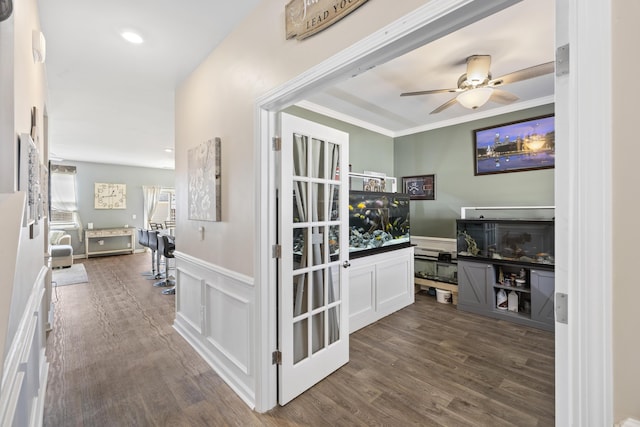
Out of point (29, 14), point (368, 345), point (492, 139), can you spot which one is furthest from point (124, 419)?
point (492, 139)

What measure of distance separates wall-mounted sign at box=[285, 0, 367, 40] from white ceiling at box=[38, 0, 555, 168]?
0.10 meters

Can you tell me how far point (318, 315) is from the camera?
7.12 ft

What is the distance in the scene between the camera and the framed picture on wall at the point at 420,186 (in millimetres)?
4493

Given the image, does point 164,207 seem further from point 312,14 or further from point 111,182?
point 312,14

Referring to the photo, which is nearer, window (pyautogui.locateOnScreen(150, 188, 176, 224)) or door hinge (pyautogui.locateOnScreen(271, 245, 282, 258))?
door hinge (pyautogui.locateOnScreen(271, 245, 282, 258))

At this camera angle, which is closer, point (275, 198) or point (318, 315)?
point (275, 198)

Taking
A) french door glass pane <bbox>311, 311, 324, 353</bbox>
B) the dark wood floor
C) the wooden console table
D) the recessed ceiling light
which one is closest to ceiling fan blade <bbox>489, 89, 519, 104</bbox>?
the dark wood floor

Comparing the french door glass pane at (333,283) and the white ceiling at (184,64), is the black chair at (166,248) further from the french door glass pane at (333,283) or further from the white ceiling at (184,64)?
the french door glass pane at (333,283)

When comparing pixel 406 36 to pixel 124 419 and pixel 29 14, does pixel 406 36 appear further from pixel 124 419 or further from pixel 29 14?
pixel 124 419

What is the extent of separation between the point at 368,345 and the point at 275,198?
1.81 metres

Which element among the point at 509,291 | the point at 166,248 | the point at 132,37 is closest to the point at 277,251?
the point at 132,37

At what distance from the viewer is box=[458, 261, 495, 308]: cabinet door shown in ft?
11.2
